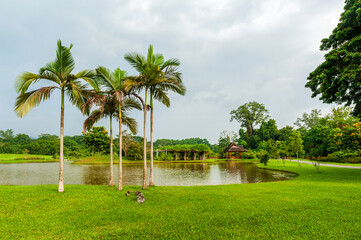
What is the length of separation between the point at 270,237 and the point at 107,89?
874 centimetres

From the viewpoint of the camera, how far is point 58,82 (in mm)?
8242

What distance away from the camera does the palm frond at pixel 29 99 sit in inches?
299

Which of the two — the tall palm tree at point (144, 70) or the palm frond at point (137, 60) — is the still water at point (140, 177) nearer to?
the tall palm tree at point (144, 70)

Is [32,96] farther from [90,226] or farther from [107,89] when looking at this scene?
[90,226]

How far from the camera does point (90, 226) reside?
4594 mm

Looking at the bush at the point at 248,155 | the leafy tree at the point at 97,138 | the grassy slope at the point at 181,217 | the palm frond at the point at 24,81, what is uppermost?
the palm frond at the point at 24,81

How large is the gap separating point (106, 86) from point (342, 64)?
1414 centimetres

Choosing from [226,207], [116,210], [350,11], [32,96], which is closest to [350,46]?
[350,11]

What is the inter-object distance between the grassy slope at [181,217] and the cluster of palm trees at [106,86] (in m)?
2.15

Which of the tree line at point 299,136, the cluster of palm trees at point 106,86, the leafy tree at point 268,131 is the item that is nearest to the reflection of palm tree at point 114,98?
the cluster of palm trees at point 106,86

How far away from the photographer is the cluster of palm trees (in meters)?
7.80

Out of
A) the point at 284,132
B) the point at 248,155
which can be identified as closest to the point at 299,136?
the point at 248,155

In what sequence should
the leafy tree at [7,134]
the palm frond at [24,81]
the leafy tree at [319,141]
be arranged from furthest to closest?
the leafy tree at [7,134] < the leafy tree at [319,141] < the palm frond at [24,81]

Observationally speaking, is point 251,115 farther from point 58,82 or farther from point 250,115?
point 58,82
